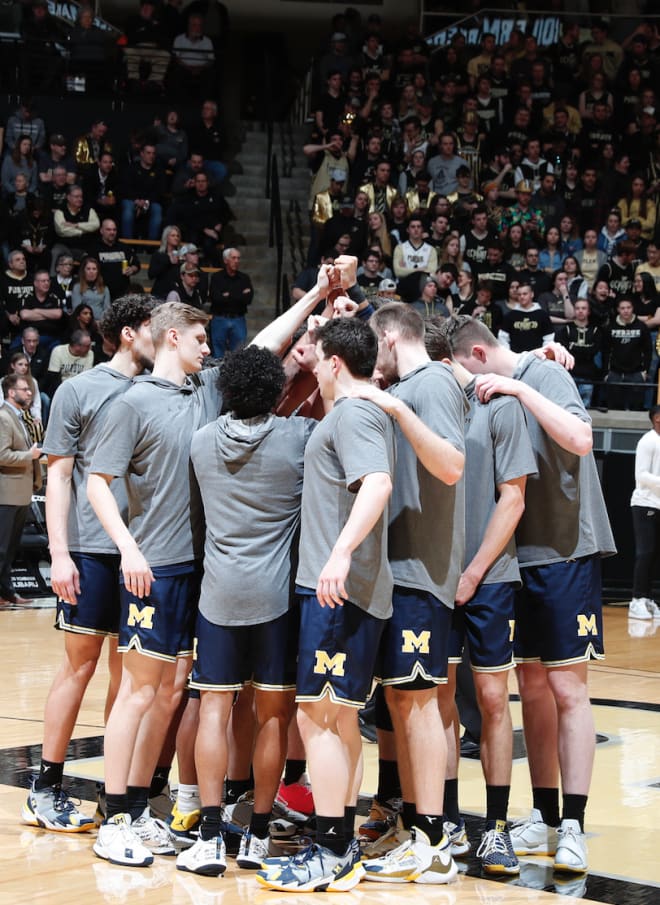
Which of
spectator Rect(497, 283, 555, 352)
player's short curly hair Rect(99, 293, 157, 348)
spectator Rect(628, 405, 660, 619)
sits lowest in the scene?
spectator Rect(628, 405, 660, 619)

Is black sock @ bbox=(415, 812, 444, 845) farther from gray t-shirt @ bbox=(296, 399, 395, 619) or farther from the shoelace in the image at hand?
gray t-shirt @ bbox=(296, 399, 395, 619)

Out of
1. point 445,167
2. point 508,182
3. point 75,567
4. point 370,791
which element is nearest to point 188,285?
point 445,167

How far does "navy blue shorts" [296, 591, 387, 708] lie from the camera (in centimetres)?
412

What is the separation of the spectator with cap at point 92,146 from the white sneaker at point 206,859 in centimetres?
1227

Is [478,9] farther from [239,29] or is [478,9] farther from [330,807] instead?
[330,807]

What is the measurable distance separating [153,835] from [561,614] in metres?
1.61

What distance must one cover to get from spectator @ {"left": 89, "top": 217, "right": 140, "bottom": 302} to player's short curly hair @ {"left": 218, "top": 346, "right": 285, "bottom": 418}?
9642 mm

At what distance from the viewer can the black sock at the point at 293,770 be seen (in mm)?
5070

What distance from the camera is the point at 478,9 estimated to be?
20.0 m

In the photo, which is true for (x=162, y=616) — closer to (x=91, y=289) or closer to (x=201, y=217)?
(x=91, y=289)

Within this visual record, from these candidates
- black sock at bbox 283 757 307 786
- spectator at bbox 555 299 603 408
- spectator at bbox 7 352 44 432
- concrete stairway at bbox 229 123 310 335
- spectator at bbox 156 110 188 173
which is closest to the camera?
black sock at bbox 283 757 307 786

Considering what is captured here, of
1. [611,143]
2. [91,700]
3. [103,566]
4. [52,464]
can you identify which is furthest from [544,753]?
[611,143]

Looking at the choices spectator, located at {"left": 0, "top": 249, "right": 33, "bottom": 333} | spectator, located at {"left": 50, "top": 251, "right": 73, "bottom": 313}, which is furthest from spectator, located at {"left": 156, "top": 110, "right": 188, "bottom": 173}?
spectator, located at {"left": 0, "top": 249, "right": 33, "bottom": 333}

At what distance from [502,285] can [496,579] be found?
10360 millimetres
